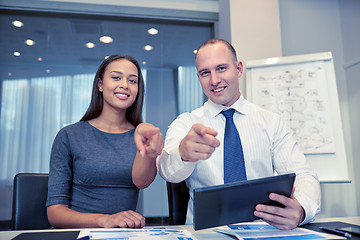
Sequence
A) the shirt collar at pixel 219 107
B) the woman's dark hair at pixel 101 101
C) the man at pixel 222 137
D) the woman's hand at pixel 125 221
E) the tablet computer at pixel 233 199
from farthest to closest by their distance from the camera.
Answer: the woman's dark hair at pixel 101 101 → the shirt collar at pixel 219 107 → the man at pixel 222 137 → the woman's hand at pixel 125 221 → the tablet computer at pixel 233 199

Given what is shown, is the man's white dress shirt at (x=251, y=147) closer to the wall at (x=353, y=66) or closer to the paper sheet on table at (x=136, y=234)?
the paper sheet on table at (x=136, y=234)

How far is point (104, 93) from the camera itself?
1.56 metres

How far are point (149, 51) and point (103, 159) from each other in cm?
228

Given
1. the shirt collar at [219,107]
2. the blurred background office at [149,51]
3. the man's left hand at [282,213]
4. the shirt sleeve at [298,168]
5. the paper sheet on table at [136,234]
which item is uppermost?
the blurred background office at [149,51]

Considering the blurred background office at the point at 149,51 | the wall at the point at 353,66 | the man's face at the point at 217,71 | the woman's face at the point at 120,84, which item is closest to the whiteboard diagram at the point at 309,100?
the blurred background office at the point at 149,51

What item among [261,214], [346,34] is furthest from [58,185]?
[346,34]

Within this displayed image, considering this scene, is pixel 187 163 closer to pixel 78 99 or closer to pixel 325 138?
A: pixel 325 138

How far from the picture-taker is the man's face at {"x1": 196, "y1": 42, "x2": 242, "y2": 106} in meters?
1.38

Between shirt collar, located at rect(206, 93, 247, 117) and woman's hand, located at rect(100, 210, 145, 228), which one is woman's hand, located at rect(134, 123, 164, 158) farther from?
shirt collar, located at rect(206, 93, 247, 117)

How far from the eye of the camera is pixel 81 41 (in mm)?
3357

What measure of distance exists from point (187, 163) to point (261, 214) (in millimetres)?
320

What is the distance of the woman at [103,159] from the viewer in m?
1.35

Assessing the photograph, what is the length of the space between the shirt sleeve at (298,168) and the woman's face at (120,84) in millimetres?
750

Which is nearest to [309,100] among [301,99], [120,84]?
[301,99]
